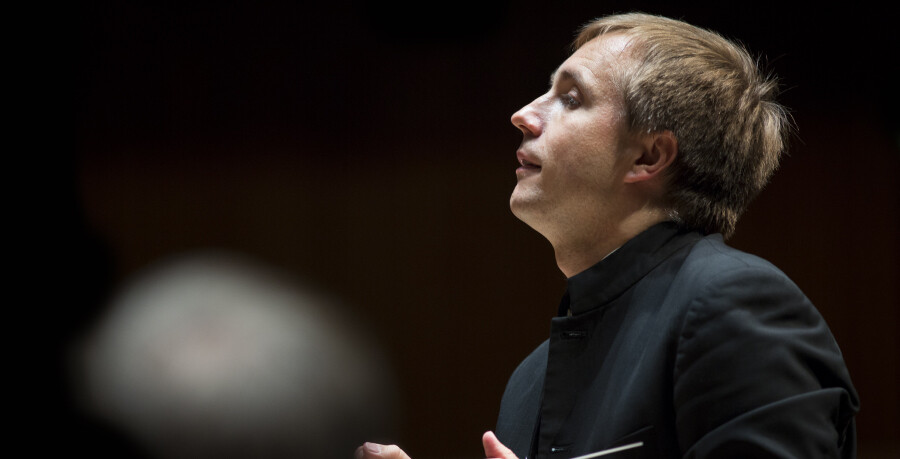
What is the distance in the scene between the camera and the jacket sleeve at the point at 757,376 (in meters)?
0.92

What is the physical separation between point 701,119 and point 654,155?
84 millimetres

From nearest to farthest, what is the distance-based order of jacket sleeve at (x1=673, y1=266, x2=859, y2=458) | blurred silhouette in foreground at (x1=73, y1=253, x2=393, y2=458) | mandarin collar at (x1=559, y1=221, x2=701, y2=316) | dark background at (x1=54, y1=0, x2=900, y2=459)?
jacket sleeve at (x1=673, y1=266, x2=859, y2=458), mandarin collar at (x1=559, y1=221, x2=701, y2=316), blurred silhouette in foreground at (x1=73, y1=253, x2=393, y2=458), dark background at (x1=54, y1=0, x2=900, y2=459)

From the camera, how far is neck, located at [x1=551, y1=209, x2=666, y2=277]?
1276 mm

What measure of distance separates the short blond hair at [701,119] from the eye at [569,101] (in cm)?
7

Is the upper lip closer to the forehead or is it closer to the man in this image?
the man

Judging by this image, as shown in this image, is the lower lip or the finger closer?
the finger

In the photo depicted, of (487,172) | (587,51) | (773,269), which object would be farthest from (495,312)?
(773,269)

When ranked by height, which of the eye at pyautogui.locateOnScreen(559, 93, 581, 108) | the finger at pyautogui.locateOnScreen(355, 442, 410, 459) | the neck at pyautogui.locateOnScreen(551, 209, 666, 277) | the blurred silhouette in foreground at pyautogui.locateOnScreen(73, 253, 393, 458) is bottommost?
the blurred silhouette in foreground at pyautogui.locateOnScreen(73, 253, 393, 458)

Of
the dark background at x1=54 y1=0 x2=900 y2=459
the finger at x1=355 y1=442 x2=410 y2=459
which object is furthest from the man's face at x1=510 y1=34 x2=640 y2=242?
the dark background at x1=54 y1=0 x2=900 y2=459

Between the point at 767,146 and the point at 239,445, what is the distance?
1896 millimetres

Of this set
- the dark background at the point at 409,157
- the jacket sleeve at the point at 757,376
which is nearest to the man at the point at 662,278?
the jacket sleeve at the point at 757,376

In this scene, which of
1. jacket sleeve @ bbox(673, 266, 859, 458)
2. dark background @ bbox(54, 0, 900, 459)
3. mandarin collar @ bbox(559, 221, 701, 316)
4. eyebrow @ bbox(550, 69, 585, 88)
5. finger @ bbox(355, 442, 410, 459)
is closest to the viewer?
jacket sleeve @ bbox(673, 266, 859, 458)

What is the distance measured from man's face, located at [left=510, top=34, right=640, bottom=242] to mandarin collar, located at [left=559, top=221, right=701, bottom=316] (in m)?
0.07

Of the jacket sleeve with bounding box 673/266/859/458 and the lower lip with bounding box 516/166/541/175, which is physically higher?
the lower lip with bounding box 516/166/541/175
